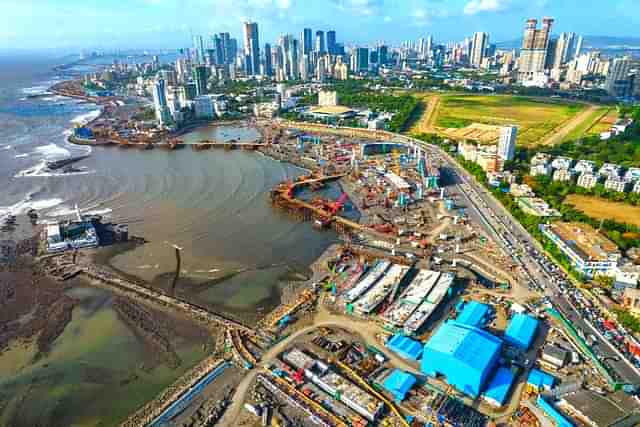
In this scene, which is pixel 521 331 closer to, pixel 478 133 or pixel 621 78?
pixel 478 133

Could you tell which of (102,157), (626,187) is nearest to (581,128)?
(626,187)

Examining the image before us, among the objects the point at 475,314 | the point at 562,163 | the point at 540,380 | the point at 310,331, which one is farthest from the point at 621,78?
the point at 310,331

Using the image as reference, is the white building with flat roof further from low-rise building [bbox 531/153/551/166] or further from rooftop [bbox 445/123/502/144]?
low-rise building [bbox 531/153/551/166]

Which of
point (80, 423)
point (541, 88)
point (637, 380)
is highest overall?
point (541, 88)

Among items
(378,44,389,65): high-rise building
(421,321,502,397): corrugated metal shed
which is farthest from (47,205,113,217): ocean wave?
(378,44,389,65): high-rise building

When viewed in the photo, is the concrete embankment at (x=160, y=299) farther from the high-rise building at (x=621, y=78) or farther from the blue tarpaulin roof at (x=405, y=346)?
the high-rise building at (x=621, y=78)

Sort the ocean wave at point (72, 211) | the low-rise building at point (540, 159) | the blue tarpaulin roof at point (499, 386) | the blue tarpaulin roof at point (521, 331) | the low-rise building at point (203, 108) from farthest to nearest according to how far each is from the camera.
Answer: the low-rise building at point (203, 108), the low-rise building at point (540, 159), the ocean wave at point (72, 211), the blue tarpaulin roof at point (521, 331), the blue tarpaulin roof at point (499, 386)

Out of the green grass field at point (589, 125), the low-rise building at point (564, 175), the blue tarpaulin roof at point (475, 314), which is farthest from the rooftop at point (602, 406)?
the green grass field at point (589, 125)

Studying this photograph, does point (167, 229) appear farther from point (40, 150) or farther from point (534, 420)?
point (40, 150)
